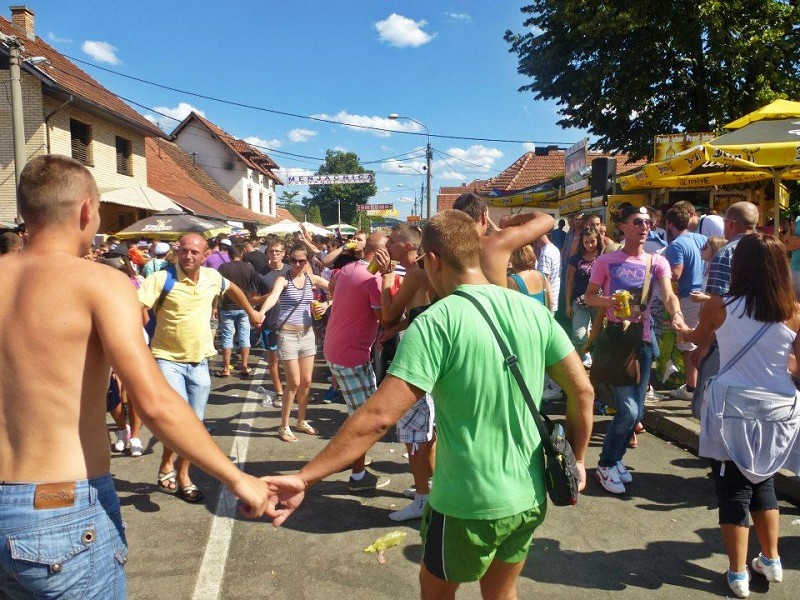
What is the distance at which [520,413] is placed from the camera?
2055mm

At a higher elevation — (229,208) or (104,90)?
(104,90)

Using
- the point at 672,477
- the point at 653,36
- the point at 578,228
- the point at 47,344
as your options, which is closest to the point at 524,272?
the point at 672,477

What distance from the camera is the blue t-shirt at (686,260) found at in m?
6.58

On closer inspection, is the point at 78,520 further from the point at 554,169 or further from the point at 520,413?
the point at 554,169

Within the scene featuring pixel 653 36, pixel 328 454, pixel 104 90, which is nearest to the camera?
pixel 328 454

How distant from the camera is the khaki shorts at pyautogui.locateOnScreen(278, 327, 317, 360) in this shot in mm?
5797

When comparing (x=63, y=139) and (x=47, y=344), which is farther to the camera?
(x=63, y=139)

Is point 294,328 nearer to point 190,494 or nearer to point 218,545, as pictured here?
point 190,494

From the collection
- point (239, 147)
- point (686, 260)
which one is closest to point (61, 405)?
point (686, 260)

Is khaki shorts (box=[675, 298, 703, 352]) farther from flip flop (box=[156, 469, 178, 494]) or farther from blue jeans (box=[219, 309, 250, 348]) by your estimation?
blue jeans (box=[219, 309, 250, 348])

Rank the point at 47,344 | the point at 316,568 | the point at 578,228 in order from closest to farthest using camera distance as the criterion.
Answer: the point at 47,344 < the point at 316,568 < the point at 578,228

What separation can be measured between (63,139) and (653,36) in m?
17.4

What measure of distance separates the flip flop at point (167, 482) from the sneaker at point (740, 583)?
3740 mm

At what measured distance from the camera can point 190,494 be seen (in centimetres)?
435
